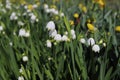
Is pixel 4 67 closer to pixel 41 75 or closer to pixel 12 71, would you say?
pixel 12 71

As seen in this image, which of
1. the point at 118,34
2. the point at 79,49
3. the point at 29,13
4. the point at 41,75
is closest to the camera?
the point at 41,75

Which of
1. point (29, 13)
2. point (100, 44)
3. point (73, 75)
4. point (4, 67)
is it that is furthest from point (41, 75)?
point (29, 13)

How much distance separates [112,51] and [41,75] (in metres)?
0.59

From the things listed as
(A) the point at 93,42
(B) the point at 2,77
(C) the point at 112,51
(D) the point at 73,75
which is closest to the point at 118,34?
(C) the point at 112,51

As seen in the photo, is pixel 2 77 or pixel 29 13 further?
pixel 29 13

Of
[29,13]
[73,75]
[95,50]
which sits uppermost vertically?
[29,13]

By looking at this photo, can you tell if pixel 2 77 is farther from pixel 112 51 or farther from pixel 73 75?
pixel 112 51

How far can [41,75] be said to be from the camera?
1938 mm

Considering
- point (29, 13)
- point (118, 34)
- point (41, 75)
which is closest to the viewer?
point (41, 75)

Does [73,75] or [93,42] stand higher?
[93,42]

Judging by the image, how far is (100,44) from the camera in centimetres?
225

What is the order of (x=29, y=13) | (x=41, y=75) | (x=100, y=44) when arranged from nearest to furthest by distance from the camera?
(x=41, y=75)
(x=100, y=44)
(x=29, y=13)

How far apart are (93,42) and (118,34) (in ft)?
2.15

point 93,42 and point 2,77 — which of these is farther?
point 93,42
